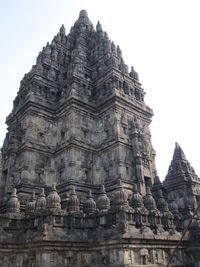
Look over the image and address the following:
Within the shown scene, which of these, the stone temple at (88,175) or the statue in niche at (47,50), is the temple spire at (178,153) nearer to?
the stone temple at (88,175)

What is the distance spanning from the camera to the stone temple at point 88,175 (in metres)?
17.0

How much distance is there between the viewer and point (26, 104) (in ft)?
102

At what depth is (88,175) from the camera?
2878 cm

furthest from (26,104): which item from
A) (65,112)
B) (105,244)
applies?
(105,244)

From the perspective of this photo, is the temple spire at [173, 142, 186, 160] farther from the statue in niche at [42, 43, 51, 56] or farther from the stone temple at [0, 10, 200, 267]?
the statue in niche at [42, 43, 51, 56]

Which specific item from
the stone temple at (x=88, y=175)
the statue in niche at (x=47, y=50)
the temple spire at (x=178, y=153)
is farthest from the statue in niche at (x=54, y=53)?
the temple spire at (x=178, y=153)

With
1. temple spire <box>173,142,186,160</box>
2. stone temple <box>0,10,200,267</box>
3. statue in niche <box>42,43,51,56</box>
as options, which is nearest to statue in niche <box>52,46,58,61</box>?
stone temple <box>0,10,200,267</box>

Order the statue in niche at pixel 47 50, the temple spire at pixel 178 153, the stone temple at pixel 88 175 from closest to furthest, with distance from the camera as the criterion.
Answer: the stone temple at pixel 88 175, the temple spire at pixel 178 153, the statue in niche at pixel 47 50

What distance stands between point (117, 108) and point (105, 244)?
17.4 m

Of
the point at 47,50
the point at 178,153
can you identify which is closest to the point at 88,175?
the point at 178,153

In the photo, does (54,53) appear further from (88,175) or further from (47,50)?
(88,175)

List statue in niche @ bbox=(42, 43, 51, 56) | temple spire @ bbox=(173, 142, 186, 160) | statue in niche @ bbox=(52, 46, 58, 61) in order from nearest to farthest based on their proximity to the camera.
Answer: temple spire @ bbox=(173, 142, 186, 160)
statue in niche @ bbox=(42, 43, 51, 56)
statue in niche @ bbox=(52, 46, 58, 61)

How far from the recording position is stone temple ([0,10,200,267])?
55.6 ft

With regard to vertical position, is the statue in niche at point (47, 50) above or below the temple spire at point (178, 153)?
above
